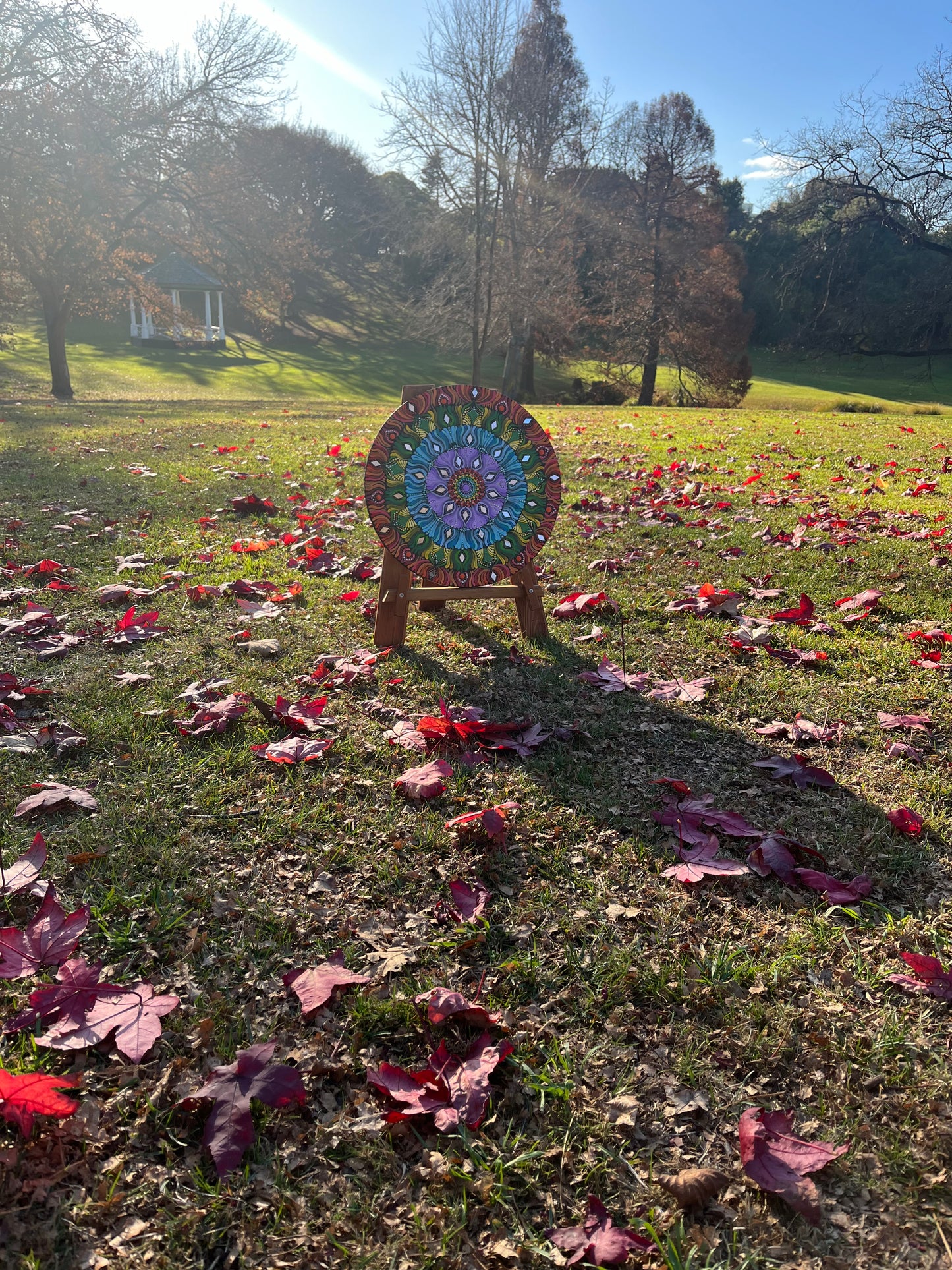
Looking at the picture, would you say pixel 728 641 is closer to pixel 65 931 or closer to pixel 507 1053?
pixel 507 1053

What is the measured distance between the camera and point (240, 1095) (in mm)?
1811

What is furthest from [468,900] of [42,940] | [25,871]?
[25,871]

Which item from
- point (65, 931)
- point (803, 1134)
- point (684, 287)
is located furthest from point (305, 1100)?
point (684, 287)

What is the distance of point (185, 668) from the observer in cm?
407

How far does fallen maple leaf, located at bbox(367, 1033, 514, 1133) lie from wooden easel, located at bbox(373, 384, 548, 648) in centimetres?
252

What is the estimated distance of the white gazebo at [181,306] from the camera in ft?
131

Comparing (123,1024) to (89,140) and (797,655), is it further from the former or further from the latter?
(89,140)

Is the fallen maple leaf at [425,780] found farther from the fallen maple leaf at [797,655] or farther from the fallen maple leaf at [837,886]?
the fallen maple leaf at [797,655]

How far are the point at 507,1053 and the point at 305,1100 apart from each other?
0.49 meters

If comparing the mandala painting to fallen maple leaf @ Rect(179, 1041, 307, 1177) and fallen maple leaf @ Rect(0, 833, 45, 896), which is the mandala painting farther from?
fallen maple leaf @ Rect(179, 1041, 307, 1177)

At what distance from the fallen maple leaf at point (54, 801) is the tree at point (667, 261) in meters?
29.7

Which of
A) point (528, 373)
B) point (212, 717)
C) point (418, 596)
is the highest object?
point (528, 373)

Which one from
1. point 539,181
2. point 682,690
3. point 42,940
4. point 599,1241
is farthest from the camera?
point 539,181

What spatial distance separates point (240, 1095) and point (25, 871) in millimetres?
1161
